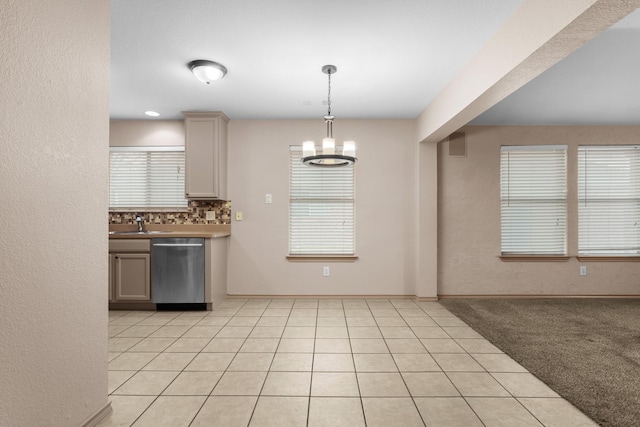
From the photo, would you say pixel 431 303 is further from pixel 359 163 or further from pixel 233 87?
pixel 233 87

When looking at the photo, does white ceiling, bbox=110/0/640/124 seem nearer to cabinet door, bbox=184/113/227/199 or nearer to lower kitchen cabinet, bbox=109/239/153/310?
cabinet door, bbox=184/113/227/199

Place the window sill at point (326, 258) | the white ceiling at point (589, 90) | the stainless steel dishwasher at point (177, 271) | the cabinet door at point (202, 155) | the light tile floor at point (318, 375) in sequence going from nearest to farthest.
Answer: the light tile floor at point (318, 375)
the white ceiling at point (589, 90)
the stainless steel dishwasher at point (177, 271)
the cabinet door at point (202, 155)
the window sill at point (326, 258)

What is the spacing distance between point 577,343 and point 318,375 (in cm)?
237

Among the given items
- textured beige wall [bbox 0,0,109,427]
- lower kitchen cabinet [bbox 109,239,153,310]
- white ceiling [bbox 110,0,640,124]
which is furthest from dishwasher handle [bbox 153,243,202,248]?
textured beige wall [bbox 0,0,109,427]

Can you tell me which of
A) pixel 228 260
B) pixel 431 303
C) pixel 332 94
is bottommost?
pixel 431 303

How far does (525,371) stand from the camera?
2.31 metres

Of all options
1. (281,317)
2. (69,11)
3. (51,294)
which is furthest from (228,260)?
(69,11)

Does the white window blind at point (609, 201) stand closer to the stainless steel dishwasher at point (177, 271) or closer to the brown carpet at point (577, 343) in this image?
the brown carpet at point (577, 343)

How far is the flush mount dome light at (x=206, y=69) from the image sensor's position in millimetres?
2801

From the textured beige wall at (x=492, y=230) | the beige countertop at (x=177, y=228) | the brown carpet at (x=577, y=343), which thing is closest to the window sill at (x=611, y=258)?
A: the textured beige wall at (x=492, y=230)

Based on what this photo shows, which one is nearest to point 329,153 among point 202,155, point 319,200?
point 319,200

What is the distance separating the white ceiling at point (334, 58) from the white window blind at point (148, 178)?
0.58 meters

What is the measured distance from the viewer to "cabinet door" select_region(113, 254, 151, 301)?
3836mm

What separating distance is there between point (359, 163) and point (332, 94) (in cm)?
118
